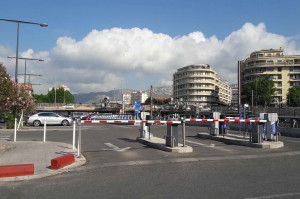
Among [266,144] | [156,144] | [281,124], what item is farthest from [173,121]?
[281,124]

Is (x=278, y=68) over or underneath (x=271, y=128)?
over

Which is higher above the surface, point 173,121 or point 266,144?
point 173,121

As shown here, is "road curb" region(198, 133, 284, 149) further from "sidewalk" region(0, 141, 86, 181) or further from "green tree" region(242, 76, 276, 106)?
"green tree" region(242, 76, 276, 106)

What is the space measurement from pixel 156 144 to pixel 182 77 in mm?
112621

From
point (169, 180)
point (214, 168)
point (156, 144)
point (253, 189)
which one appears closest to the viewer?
point (253, 189)

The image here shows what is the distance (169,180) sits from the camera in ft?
22.0

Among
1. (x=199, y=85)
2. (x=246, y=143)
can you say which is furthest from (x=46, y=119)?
(x=199, y=85)

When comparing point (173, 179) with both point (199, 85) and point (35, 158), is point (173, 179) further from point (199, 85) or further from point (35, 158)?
point (199, 85)

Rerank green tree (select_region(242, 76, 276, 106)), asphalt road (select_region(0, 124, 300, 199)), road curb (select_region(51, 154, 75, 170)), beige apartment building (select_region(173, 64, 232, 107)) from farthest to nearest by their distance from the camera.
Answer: beige apartment building (select_region(173, 64, 232, 107)), green tree (select_region(242, 76, 276, 106)), road curb (select_region(51, 154, 75, 170)), asphalt road (select_region(0, 124, 300, 199))

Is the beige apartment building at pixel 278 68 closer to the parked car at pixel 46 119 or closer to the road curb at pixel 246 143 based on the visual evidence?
the parked car at pixel 46 119

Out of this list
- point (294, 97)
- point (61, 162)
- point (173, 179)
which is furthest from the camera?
point (294, 97)

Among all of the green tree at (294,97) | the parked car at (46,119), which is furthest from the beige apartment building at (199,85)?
the parked car at (46,119)

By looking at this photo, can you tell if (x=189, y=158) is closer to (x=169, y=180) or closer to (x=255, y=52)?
(x=169, y=180)

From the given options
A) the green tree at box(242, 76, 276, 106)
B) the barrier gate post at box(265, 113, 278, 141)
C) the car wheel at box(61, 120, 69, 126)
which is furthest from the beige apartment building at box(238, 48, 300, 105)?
the barrier gate post at box(265, 113, 278, 141)
